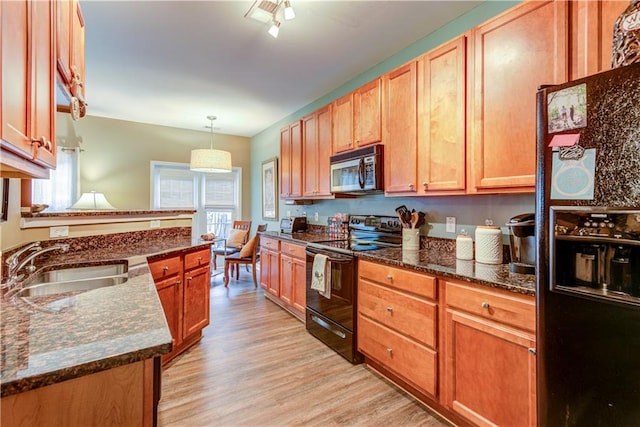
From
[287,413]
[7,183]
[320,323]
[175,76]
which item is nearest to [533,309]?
[287,413]

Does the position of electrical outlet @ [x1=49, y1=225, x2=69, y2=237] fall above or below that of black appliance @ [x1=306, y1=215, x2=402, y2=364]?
above

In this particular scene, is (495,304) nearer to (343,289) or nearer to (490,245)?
(490,245)

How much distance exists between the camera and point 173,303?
2391 mm

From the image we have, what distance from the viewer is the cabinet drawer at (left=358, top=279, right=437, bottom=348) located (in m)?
1.81

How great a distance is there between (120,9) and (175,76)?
45.5 inches

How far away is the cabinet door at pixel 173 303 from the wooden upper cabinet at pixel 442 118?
207cm

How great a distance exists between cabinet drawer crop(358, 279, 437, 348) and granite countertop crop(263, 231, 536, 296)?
0.68 feet

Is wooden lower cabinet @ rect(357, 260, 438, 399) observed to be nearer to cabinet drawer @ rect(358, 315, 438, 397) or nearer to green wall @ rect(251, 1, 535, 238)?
cabinet drawer @ rect(358, 315, 438, 397)

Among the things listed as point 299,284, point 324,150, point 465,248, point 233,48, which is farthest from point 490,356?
point 233,48

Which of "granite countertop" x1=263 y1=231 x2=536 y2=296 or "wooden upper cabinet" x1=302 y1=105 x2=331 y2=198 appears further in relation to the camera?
"wooden upper cabinet" x1=302 y1=105 x2=331 y2=198

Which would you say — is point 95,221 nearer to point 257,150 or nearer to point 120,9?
point 120,9

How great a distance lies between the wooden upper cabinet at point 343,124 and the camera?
3012 millimetres

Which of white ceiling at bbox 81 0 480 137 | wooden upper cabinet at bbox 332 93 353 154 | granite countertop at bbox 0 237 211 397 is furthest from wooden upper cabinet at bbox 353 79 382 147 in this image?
granite countertop at bbox 0 237 211 397

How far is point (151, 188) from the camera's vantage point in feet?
17.6
